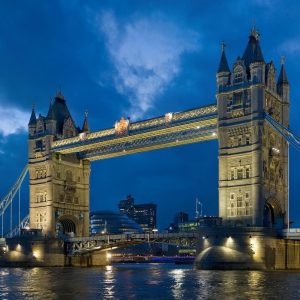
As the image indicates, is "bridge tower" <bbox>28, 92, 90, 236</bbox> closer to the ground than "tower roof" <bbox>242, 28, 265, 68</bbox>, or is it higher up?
closer to the ground

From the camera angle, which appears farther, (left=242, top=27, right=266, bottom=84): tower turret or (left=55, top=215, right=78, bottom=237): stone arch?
(left=55, top=215, right=78, bottom=237): stone arch

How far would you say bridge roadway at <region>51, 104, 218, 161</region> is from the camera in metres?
87.3

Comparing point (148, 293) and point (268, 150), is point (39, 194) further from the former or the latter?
point (148, 293)

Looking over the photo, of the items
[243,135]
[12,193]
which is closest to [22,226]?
[12,193]

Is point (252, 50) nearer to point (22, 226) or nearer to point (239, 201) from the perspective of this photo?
point (239, 201)

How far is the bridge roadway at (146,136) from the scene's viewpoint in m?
87.3

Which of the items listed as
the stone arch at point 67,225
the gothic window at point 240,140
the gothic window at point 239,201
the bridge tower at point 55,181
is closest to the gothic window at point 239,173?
the gothic window at point 239,201

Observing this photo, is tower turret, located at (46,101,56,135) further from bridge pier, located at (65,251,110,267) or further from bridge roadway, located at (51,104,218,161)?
bridge pier, located at (65,251,110,267)

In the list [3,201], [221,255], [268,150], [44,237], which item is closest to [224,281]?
[221,255]

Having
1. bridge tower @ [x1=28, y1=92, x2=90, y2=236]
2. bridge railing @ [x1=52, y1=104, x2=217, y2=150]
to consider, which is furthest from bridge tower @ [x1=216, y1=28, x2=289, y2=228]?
bridge tower @ [x1=28, y1=92, x2=90, y2=236]

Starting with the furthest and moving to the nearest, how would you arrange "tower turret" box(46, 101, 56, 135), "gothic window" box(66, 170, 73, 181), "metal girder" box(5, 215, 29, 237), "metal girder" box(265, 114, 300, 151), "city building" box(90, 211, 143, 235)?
1. "city building" box(90, 211, 143, 235)
2. "metal girder" box(5, 215, 29, 237)
3. "gothic window" box(66, 170, 73, 181)
4. "tower turret" box(46, 101, 56, 135)
5. "metal girder" box(265, 114, 300, 151)

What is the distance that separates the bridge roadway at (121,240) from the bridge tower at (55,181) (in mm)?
4402

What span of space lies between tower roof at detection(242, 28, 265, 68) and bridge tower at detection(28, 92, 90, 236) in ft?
130

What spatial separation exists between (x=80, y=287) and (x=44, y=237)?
55.0 meters
